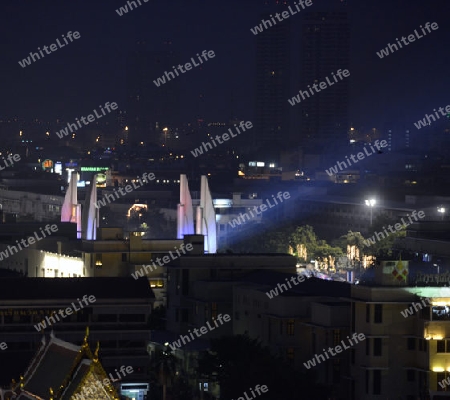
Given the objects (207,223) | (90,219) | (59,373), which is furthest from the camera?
(90,219)

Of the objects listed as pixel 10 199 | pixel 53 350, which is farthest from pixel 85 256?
pixel 10 199

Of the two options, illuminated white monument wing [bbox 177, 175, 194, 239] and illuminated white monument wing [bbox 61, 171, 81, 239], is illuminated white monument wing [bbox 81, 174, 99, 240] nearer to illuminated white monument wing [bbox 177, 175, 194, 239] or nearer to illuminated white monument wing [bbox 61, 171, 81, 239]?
illuminated white monument wing [bbox 177, 175, 194, 239]

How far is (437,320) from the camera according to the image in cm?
5009

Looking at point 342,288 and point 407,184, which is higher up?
point 407,184

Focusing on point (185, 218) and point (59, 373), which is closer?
point (59, 373)

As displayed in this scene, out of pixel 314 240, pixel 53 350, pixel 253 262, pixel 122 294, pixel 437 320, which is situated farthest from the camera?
pixel 314 240

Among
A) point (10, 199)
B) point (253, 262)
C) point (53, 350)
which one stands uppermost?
point (10, 199)

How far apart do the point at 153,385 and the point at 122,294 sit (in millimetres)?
4881

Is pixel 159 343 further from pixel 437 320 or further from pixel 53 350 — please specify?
pixel 53 350

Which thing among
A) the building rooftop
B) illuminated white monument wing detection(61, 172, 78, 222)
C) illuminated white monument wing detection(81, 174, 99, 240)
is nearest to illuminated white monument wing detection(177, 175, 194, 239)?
illuminated white monument wing detection(81, 174, 99, 240)

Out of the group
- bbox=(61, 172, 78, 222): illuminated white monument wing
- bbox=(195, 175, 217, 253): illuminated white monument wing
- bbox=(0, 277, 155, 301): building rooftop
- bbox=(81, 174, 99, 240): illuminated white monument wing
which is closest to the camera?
bbox=(0, 277, 155, 301): building rooftop

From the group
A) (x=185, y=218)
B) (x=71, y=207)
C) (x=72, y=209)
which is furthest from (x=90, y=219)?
(x=71, y=207)

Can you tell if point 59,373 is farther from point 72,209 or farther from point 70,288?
point 72,209

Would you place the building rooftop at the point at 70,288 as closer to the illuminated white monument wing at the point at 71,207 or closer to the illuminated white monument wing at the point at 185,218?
the illuminated white monument wing at the point at 185,218
